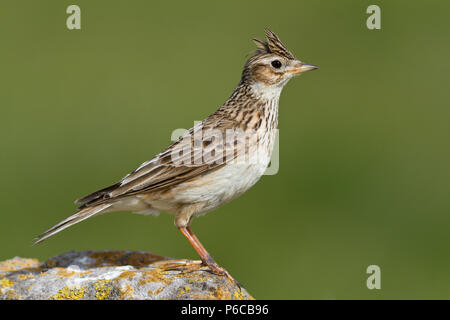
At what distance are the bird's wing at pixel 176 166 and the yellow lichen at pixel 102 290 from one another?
95cm

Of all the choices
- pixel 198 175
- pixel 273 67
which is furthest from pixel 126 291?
pixel 273 67

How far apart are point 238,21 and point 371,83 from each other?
180 inches

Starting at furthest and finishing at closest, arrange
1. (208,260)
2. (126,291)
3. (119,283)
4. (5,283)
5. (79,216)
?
(79,216)
(208,260)
(5,283)
(119,283)
(126,291)

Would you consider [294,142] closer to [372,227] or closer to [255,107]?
[372,227]

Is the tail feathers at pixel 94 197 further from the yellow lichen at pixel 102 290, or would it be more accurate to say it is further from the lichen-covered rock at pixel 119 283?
the yellow lichen at pixel 102 290

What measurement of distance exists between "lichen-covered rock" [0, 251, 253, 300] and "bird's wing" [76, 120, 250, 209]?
74cm

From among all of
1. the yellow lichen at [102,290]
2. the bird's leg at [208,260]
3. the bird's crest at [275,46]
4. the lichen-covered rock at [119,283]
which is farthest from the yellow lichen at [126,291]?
the bird's crest at [275,46]

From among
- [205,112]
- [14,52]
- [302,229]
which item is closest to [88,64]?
[14,52]

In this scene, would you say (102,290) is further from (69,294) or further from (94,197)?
(94,197)

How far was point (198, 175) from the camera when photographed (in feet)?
23.6

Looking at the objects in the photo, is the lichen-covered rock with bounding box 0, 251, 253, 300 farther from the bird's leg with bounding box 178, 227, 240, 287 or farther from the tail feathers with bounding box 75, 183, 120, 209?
the tail feathers with bounding box 75, 183, 120, 209

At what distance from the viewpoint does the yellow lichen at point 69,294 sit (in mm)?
6336

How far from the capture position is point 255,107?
782 cm

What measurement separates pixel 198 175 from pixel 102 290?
154 cm
